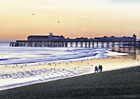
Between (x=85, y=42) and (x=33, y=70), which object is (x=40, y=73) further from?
(x=85, y=42)

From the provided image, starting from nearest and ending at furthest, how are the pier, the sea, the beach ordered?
1. the beach
2. the sea
3. the pier

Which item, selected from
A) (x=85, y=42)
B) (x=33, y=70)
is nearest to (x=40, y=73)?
(x=33, y=70)

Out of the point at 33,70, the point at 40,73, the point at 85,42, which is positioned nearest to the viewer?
the point at 40,73

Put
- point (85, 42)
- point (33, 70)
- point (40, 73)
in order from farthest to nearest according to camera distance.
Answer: point (85, 42) < point (33, 70) < point (40, 73)

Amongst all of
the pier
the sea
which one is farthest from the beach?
the pier

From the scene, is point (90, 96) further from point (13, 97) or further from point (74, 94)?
point (13, 97)

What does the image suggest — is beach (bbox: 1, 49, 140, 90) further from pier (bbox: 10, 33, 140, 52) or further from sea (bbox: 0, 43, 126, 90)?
pier (bbox: 10, 33, 140, 52)

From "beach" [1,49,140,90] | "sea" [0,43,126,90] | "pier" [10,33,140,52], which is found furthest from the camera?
"pier" [10,33,140,52]

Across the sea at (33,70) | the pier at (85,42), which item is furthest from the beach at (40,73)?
the pier at (85,42)

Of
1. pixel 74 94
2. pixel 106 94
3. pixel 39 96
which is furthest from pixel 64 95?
pixel 106 94

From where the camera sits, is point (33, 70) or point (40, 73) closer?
point (40, 73)

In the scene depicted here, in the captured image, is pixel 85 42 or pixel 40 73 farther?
pixel 85 42

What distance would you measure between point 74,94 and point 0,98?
2.13 m

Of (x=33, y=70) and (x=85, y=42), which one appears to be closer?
(x=33, y=70)
